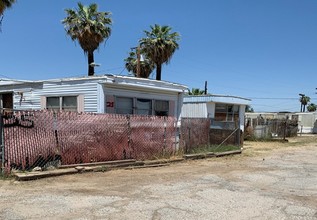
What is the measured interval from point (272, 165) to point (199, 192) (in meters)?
5.63

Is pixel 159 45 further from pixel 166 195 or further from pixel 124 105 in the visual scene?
pixel 166 195

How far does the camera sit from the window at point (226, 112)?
2292cm

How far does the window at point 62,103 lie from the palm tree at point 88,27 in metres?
10.8

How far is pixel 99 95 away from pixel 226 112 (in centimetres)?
1329

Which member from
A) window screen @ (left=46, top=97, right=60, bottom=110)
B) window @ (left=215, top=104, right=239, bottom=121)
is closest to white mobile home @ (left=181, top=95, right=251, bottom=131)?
window @ (left=215, top=104, right=239, bottom=121)

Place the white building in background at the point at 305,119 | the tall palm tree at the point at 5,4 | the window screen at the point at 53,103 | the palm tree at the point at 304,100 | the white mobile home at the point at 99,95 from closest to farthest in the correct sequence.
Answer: the white mobile home at the point at 99,95
the window screen at the point at 53,103
the tall palm tree at the point at 5,4
the white building in background at the point at 305,119
the palm tree at the point at 304,100

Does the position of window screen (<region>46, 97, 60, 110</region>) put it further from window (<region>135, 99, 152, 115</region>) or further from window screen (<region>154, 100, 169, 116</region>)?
window screen (<region>154, 100, 169, 116</region>)

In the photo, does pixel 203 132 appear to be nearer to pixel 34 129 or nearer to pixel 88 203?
pixel 34 129

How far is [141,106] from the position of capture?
45.0 feet

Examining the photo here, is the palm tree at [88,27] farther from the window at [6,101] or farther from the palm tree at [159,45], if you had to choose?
the window at [6,101]

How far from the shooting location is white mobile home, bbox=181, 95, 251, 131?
72.3 feet

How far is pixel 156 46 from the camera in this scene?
27641mm

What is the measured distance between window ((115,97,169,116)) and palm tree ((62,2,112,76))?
36.3 feet

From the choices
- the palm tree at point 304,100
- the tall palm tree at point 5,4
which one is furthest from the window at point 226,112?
the palm tree at point 304,100
